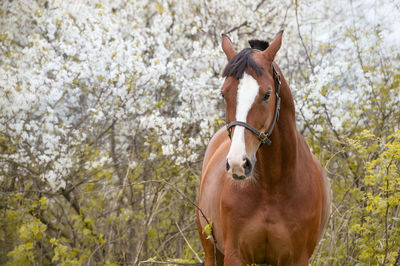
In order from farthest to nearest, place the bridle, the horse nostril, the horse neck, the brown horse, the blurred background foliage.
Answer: the blurred background foliage, the horse neck, the brown horse, the bridle, the horse nostril

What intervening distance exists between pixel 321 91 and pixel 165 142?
83.9 inches

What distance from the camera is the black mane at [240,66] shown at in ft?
8.94

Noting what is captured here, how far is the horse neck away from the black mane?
0.36m

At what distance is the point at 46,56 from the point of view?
252 inches

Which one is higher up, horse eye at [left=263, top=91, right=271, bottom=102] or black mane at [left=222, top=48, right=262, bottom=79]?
black mane at [left=222, top=48, right=262, bottom=79]

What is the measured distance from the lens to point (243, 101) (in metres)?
2.67

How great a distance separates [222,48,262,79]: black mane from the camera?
272cm

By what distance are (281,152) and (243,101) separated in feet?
1.87

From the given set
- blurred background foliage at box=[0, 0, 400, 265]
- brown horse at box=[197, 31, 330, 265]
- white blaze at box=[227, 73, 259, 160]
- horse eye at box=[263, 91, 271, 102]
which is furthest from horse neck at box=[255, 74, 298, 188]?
blurred background foliage at box=[0, 0, 400, 265]

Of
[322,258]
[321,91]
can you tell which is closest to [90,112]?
[321,91]

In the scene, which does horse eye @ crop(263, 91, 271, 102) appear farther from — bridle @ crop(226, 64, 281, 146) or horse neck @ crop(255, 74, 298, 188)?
horse neck @ crop(255, 74, 298, 188)

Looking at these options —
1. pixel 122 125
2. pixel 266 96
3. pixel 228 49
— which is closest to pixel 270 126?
pixel 266 96

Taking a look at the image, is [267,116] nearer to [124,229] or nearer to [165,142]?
[165,142]

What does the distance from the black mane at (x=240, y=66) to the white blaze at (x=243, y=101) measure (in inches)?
1.7
